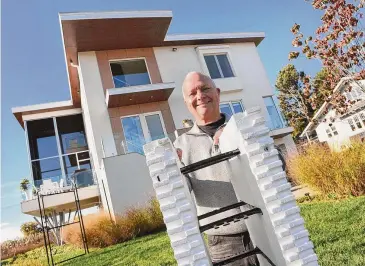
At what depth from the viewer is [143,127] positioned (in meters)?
13.9

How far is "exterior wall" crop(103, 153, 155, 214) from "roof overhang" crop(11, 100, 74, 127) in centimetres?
702

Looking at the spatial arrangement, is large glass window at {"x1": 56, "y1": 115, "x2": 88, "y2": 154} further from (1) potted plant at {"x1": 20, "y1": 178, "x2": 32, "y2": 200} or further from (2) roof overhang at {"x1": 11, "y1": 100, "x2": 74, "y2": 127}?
(1) potted plant at {"x1": 20, "y1": 178, "x2": 32, "y2": 200}

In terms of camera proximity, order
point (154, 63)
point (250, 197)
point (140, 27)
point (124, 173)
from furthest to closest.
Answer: point (154, 63), point (140, 27), point (124, 173), point (250, 197)

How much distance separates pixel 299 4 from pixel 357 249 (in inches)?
299

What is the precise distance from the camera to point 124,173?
A: 11883 millimetres

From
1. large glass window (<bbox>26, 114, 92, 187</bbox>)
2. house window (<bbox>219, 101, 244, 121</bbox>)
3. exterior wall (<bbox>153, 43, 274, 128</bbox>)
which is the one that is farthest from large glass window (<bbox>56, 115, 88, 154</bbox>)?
house window (<bbox>219, 101, 244, 121</bbox>)

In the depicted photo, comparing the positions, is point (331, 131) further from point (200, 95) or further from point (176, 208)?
point (176, 208)

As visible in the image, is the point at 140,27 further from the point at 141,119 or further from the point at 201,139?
the point at 201,139

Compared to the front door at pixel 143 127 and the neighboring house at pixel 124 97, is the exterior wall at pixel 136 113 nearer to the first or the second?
Result: the neighboring house at pixel 124 97

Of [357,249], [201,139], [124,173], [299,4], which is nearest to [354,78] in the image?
[299,4]

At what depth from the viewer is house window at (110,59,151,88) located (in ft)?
47.0

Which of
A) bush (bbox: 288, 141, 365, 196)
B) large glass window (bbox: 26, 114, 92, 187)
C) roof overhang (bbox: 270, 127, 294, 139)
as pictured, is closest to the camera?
bush (bbox: 288, 141, 365, 196)

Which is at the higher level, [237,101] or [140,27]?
[140,27]

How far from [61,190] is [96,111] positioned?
12.9 ft
